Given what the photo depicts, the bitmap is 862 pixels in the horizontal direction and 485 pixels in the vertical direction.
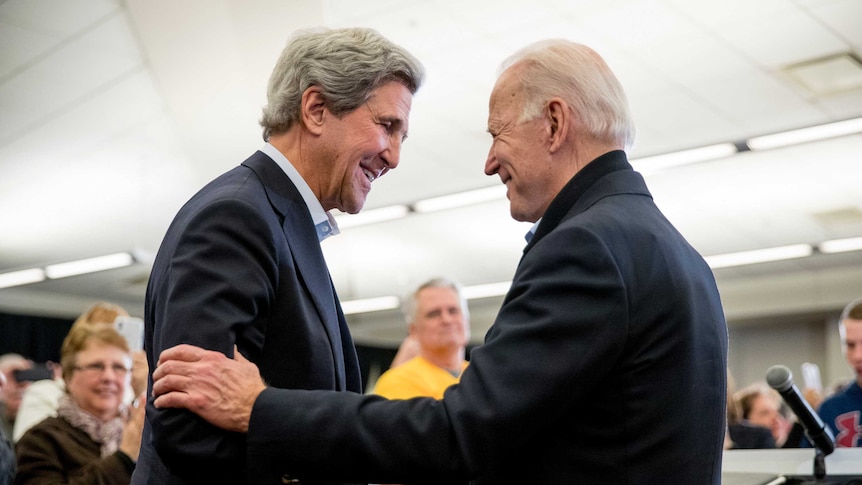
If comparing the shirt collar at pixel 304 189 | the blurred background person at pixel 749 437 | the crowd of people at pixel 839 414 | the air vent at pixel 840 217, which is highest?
the air vent at pixel 840 217

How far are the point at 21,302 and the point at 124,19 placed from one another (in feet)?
32.4

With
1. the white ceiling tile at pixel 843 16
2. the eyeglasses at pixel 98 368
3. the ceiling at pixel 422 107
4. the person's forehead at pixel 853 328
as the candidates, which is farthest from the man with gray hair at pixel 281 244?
the white ceiling tile at pixel 843 16

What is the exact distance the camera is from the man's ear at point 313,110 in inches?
63.3

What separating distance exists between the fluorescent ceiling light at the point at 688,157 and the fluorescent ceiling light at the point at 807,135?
0.70 ft

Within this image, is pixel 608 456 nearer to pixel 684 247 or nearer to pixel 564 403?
pixel 564 403

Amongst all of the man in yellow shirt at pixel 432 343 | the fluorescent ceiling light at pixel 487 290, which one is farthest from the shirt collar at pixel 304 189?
the fluorescent ceiling light at pixel 487 290

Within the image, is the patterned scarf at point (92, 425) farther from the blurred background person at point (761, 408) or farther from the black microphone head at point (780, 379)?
the blurred background person at point (761, 408)

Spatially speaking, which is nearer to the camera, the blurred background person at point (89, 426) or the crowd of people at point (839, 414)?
the blurred background person at point (89, 426)

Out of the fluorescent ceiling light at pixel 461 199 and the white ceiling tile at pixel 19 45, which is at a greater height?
the white ceiling tile at pixel 19 45

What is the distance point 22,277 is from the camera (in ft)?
40.3

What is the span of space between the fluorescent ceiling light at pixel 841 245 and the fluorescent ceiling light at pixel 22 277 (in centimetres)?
949

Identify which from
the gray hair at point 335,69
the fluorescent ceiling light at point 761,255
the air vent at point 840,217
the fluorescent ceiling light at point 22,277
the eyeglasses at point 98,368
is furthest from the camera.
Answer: the fluorescent ceiling light at point 22,277

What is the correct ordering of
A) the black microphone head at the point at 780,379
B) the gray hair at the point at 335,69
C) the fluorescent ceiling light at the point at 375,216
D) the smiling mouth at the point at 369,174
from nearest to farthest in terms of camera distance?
the gray hair at the point at 335,69
the smiling mouth at the point at 369,174
the black microphone head at the point at 780,379
the fluorescent ceiling light at the point at 375,216

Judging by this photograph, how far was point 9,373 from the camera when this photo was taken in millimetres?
5426
